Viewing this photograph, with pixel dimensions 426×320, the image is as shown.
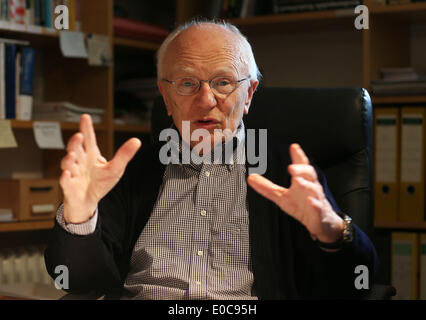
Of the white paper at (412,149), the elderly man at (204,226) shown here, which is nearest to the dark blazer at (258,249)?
the elderly man at (204,226)

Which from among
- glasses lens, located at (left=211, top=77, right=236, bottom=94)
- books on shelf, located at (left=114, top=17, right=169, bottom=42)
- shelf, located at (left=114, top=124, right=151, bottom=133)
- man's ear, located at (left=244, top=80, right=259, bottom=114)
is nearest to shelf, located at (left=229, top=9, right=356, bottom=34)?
books on shelf, located at (left=114, top=17, right=169, bottom=42)

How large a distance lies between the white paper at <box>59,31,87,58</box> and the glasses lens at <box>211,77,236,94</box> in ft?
3.46

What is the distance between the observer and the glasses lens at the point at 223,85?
51.1 inches

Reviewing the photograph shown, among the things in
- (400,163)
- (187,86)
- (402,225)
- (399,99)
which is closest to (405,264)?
(402,225)

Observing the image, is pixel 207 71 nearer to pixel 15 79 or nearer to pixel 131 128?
pixel 15 79

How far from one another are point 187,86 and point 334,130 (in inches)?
15.0

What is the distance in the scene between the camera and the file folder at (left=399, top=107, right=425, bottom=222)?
213 centimetres

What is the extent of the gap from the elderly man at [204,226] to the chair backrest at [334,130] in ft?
0.34

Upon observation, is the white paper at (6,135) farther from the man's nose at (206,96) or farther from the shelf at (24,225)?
the man's nose at (206,96)

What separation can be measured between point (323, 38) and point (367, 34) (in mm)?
447

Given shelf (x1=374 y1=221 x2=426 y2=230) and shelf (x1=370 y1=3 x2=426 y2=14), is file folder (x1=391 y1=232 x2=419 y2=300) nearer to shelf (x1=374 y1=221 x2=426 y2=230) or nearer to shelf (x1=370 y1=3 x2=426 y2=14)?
shelf (x1=374 y1=221 x2=426 y2=230)

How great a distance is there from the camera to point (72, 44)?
7.34 feet
